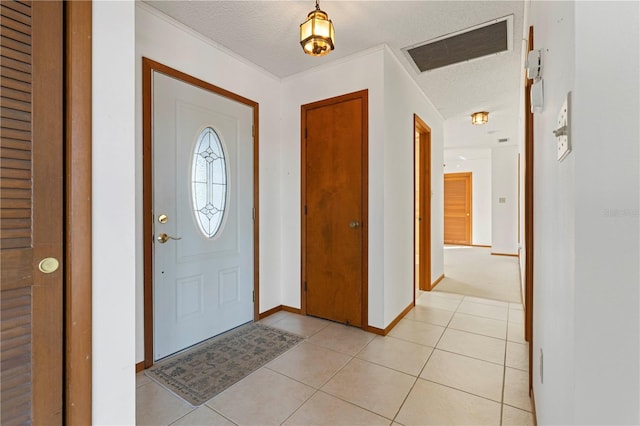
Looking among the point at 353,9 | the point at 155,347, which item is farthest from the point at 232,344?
the point at 353,9

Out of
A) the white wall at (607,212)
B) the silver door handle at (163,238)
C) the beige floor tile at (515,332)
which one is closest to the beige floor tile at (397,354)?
the beige floor tile at (515,332)

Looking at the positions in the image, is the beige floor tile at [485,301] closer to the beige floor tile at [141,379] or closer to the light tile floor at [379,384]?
the light tile floor at [379,384]

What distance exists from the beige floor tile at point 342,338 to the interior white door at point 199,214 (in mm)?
797

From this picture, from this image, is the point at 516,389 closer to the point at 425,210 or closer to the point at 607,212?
the point at 607,212

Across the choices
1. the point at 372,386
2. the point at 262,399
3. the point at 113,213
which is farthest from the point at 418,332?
the point at 113,213

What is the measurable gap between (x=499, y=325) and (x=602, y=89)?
9.34ft

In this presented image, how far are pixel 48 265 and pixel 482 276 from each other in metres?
5.35

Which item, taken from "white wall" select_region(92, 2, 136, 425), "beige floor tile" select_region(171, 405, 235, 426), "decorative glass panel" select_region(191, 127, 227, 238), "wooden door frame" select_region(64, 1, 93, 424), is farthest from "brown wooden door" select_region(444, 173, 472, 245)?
"wooden door frame" select_region(64, 1, 93, 424)

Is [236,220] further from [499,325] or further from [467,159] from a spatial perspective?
[467,159]

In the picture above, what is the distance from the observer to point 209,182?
8.28ft

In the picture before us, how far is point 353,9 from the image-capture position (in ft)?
6.96

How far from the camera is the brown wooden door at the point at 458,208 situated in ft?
28.3

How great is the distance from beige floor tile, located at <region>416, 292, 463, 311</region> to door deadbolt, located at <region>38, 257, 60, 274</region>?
3.36 metres

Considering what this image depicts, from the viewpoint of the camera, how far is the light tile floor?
1581 millimetres
